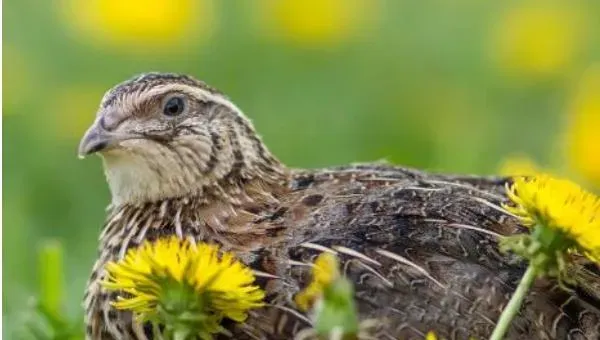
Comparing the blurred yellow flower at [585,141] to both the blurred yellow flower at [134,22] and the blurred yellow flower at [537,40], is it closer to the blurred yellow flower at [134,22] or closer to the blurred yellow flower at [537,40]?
the blurred yellow flower at [537,40]

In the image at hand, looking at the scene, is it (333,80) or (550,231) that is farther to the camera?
(333,80)

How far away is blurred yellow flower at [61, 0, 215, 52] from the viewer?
8648mm

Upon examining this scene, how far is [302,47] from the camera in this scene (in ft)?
29.9

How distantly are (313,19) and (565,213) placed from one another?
17.8ft

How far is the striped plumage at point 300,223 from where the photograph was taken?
14.4ft

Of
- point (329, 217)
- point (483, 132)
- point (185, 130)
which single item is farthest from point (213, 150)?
point (483, 132)

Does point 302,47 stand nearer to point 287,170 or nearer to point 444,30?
point 444,30

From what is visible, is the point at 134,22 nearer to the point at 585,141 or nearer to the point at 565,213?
the point at 585,141

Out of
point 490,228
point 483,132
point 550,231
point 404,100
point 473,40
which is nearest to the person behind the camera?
point 550,231

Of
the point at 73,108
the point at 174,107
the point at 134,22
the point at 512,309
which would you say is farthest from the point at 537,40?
the point at 512,309

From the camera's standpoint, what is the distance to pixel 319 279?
3.62 meters

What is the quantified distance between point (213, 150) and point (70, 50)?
4.24m

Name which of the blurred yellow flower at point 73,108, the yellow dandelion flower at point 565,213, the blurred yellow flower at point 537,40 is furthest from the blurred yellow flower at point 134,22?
the yellow dandelion flower at point 565,213

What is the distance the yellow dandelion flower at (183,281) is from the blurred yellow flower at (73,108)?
409cm
